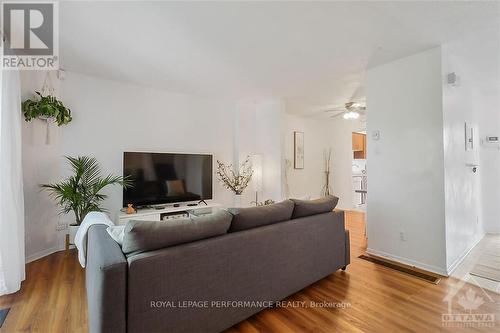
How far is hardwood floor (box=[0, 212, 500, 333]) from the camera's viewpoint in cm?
168

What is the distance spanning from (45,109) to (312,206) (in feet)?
10.8

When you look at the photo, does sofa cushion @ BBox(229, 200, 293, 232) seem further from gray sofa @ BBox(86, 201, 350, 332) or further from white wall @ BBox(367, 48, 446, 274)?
white wall @ BBox(367, 48, 446, 274)

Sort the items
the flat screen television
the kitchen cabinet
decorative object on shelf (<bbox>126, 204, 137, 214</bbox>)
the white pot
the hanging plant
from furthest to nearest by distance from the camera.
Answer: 1. the kitchen cabinet
2. the flat screen television
3. decorative object on shelf (<bbox>126, 204, 137, 214</bbox>)
4. the white pot
5. the hanging plant

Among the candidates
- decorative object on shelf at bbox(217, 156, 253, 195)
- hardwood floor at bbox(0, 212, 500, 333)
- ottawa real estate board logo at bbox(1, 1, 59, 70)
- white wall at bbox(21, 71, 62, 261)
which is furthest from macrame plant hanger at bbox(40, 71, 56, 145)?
decorative object on shelf at bbox(217, 156, 253, 195)

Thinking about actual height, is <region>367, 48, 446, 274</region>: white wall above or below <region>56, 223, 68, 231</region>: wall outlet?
above

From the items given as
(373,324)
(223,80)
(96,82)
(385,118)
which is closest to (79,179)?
(96,82)

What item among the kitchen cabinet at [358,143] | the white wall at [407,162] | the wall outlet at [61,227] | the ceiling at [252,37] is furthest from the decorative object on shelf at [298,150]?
Answer: the wall outlet at [61,227]

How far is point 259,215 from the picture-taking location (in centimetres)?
183

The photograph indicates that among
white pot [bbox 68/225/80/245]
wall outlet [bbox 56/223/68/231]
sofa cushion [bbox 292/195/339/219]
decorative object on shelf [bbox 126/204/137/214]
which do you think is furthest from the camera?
decorative object on shelf [bbox 126/204/137/214]

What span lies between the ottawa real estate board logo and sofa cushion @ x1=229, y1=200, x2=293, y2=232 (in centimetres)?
228

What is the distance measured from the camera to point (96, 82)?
347 cm

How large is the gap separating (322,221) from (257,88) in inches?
102

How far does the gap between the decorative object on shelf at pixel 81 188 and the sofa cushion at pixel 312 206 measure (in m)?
2.52

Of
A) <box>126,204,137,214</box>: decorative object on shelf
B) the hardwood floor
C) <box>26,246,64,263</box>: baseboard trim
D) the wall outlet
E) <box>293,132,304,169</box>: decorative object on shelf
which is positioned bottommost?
the hardwood floor
